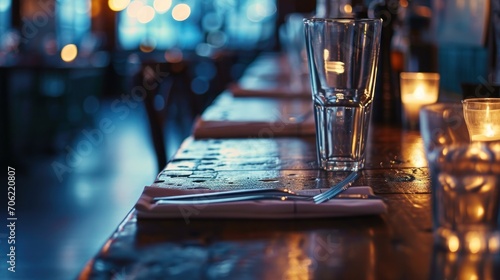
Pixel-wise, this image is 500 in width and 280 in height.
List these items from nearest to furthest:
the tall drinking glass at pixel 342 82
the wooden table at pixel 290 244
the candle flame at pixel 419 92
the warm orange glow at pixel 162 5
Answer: the wooden table at pixel 290 244 → the tall drinking glass at pixel 342 82 → the candle flame at pixel 419 92 → the warm orange glow at pixel 162 5

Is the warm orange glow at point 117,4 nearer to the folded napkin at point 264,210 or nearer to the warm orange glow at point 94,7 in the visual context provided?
the warm orange glow at point 94,7

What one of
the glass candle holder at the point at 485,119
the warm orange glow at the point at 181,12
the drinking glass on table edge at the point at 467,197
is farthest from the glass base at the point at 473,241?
the warm orange glow at the point at 181,12

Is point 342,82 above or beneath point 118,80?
above

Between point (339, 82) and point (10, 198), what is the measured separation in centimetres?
384

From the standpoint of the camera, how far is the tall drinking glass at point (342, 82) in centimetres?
118

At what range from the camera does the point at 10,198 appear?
4.74 meters

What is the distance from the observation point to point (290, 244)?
2.68 feet

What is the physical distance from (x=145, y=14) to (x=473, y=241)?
557 inches

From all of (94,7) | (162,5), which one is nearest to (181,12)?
(162,5)

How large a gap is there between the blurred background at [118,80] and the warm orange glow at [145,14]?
Result: 0.07 ft

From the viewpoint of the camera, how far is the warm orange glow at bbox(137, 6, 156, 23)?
14500 mm

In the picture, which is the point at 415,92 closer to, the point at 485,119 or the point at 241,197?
the point at 485,119

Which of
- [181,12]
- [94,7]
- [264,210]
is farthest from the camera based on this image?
[94,7]

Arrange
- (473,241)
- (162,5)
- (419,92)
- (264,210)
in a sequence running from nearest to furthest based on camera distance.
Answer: (473,241), (264,210), (419,92), (162,5)
